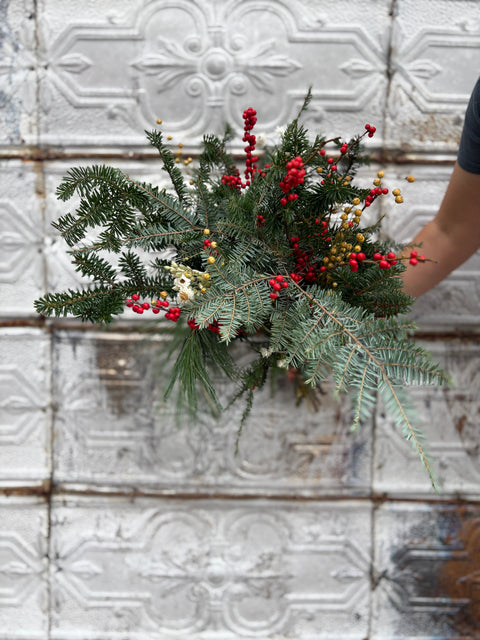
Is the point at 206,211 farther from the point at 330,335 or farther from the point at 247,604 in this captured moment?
the point at 247,604

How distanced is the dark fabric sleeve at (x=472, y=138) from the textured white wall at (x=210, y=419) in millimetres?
335

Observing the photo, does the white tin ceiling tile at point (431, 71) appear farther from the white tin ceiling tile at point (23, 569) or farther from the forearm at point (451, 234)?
the white tin ceiling tile at point (23, 569)

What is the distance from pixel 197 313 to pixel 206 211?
7.8 inches

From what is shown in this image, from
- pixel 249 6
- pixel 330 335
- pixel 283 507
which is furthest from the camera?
pixel 283 507

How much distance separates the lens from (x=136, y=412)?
3.94ft

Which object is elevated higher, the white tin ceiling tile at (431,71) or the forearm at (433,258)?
the white tin ceiling tile at (431,71)

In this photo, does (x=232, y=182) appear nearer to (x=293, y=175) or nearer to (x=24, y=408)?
(x=293, y=175)

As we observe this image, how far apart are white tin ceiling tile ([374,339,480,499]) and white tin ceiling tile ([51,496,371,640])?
13 cm

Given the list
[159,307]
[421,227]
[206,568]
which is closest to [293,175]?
[159,307]

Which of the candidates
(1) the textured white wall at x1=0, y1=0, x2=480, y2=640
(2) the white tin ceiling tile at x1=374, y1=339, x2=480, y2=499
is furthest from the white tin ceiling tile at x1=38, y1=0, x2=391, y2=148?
(2) the white tin ceiling tile at x1=374, y1=339, x2=480, y2=499

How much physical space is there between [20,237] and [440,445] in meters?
1.27


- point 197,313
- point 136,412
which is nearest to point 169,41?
point 197,313

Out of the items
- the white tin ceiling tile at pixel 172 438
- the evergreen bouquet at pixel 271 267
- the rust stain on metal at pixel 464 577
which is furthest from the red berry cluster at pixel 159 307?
the rust stain on metal at pixel 464 577

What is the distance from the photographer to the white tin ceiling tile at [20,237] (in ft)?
3.78
